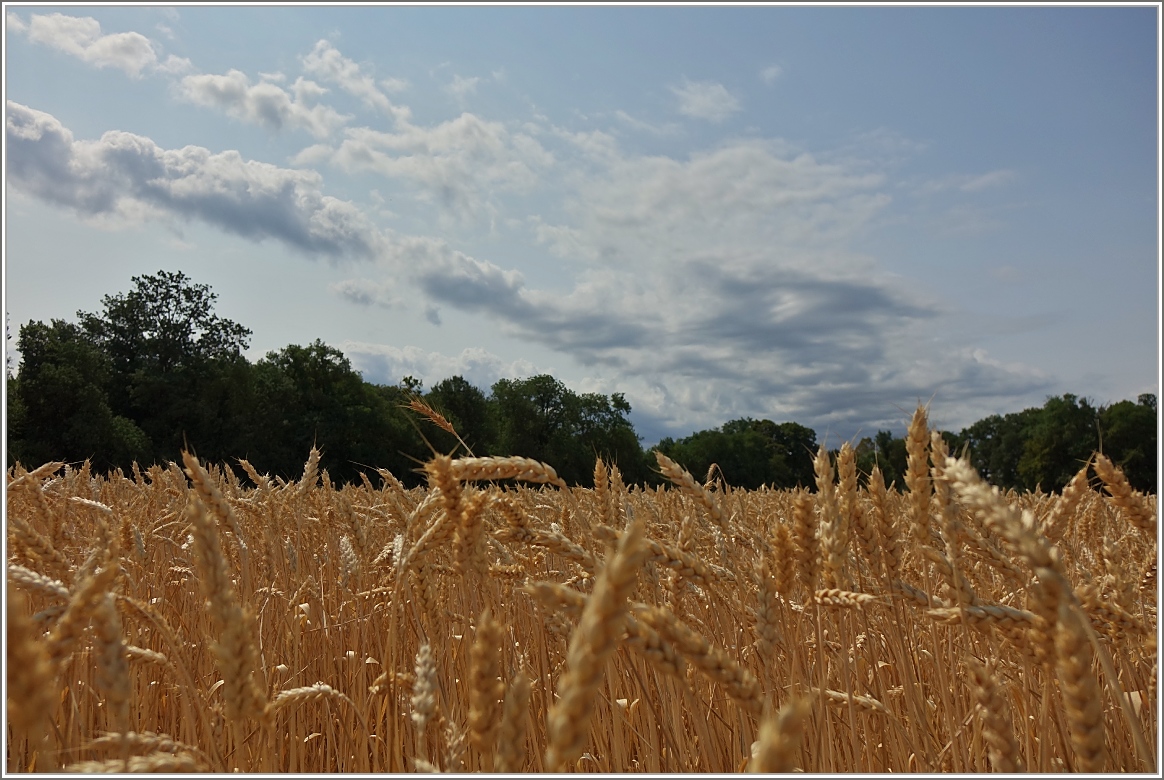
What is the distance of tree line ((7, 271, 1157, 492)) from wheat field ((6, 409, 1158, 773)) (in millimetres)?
26726

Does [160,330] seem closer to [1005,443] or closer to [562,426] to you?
[562,426]

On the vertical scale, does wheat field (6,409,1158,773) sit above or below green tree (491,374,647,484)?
below

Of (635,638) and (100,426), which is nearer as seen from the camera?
(635,638)

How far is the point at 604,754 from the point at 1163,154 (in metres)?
2.39

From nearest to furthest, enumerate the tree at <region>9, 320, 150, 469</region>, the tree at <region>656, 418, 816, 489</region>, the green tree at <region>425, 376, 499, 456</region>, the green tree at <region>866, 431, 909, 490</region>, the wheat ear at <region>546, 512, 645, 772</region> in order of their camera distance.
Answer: the wheat ear at <region>546, 512, 645, 772</region> → the green tree at <region>866, 431, 909, 490</region> → the tree at <region>9, 320, 150, 469</region> → the green tree at <region>425, 376, 499, 456</region> → the tree at <region>656, 418, 816, 489</region>

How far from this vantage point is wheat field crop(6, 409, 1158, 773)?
4.13 feet

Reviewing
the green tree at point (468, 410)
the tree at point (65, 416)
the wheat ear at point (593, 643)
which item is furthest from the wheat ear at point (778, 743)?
the green tree at point (468, 410)

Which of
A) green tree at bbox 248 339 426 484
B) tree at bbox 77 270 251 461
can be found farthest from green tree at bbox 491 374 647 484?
tree at bbox 77 270 251 461

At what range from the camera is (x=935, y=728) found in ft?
9.11

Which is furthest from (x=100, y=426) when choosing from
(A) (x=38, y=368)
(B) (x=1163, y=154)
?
(B) (x=1163, y=154)

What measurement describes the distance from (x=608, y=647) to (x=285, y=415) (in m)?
44.3

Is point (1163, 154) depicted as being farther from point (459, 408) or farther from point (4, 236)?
point (459, 408)

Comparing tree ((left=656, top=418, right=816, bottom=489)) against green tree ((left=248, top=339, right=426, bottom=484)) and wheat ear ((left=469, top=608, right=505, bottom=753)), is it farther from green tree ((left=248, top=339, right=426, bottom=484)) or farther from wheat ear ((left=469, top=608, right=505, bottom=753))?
wheat ear ((left=469, top=608, right=505, bottom=753))

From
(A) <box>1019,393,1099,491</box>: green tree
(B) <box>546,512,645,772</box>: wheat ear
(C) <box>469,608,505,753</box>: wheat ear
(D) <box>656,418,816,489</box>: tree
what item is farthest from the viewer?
(D) <box>656,418,816,489</box>: tree
